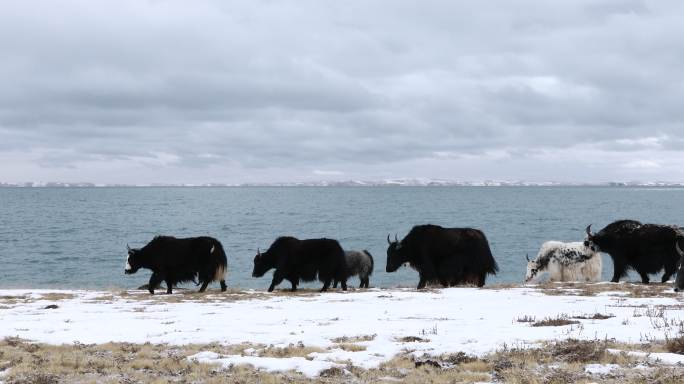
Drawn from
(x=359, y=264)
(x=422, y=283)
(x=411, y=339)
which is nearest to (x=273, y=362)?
(x=411, y=339)

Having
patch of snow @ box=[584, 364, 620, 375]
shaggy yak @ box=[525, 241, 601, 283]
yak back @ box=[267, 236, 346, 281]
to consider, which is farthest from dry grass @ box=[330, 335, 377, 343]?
shaggy yak @ box=[525, 241, 601, 283]

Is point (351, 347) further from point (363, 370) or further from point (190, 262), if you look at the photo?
point (190, 262)

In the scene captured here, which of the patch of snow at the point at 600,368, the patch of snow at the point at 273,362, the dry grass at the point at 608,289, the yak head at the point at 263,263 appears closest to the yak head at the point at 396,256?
the yak head at the point at 263,263

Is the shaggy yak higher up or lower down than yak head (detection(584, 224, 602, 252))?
lower down

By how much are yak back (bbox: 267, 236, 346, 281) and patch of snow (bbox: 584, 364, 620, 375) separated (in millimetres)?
12135

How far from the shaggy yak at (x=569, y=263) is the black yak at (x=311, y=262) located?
744cm

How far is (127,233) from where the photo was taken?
6600cm

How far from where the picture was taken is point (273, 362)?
831 centimetres

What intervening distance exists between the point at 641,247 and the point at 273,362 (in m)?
14.6

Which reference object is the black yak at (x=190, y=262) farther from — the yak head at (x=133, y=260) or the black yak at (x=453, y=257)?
the black yak at (x=453, y=257)

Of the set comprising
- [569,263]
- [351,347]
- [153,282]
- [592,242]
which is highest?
[592,242]

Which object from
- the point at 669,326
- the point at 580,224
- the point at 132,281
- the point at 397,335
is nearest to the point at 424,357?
the point at 397,335

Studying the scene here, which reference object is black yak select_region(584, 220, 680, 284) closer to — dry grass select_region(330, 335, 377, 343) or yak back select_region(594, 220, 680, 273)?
Answer: yak back select_region(594, 220, 680, 273)

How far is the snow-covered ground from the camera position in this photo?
30.5ft
